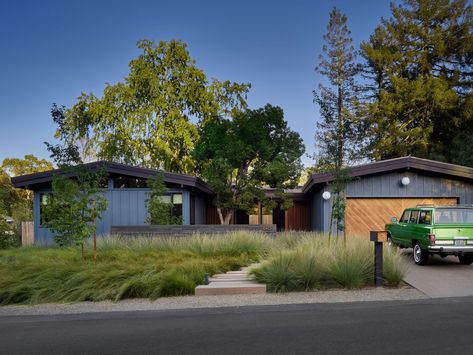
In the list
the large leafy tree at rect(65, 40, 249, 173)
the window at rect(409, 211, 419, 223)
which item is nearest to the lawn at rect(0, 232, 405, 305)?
the window at rect(409, 211, 419, 223)

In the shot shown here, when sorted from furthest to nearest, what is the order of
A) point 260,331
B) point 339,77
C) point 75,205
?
point 339,77 → point 75,205 → point 260,331

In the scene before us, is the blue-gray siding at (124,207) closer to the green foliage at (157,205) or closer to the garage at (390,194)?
the green foliage at (157,205)

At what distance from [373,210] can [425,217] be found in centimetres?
659

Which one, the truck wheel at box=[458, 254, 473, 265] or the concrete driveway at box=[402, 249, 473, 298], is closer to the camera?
the concrete driveway at box=[402, 249, 473, 298]

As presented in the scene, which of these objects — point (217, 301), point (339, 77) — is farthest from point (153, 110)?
point (217, 301)

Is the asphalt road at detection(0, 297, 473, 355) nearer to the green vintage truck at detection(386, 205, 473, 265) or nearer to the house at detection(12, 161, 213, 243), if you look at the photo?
the green vintage truck at detection(386, 205, 473, 265)

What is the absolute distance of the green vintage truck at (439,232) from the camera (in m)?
10.8

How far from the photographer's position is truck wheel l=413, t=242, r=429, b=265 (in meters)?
11.5

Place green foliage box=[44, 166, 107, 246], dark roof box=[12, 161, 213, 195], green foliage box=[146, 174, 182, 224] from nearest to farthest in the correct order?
green foliage box=[44, 166, 107, 246]
green foliage box=[146, 174, 182, 224]
dark roof box=[12, 161, 213, 195]

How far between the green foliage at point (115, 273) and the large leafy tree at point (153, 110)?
21.0 meters

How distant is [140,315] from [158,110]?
2788 cm

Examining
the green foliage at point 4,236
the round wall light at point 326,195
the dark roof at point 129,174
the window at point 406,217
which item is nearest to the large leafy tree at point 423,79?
the round wall light at point 326,195

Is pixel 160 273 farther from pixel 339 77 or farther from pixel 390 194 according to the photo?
pixel 339 77

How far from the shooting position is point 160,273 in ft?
27.9
